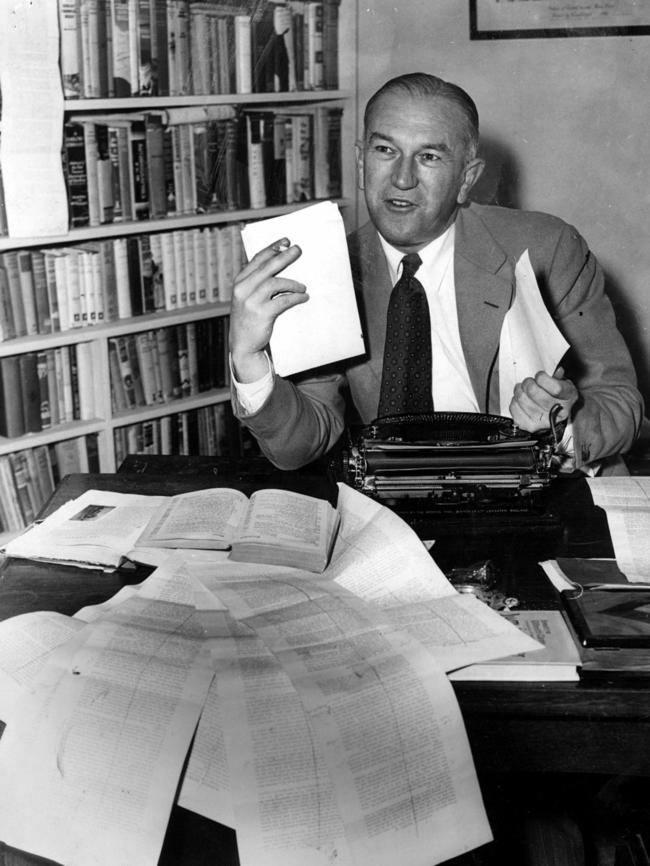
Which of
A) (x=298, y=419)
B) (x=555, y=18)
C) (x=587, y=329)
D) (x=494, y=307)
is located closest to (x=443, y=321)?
(x=494, y=307)

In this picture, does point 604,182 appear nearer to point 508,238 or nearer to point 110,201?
point 508,238

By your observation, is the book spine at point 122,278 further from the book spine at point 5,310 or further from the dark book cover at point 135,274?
the book spine at point 5,310

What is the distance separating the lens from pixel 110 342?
280 centimetres

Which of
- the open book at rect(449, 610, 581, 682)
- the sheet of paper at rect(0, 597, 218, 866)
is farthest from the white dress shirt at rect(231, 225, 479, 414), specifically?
the sheet of paper at rect(0, 597, 218, 866)

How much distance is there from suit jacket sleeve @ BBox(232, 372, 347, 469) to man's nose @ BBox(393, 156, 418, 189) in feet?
1.30

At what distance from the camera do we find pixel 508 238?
1979 mm

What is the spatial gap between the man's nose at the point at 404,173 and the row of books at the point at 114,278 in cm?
115

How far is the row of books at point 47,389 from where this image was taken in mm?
2641

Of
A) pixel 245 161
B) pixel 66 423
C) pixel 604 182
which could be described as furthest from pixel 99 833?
pixel 604 182

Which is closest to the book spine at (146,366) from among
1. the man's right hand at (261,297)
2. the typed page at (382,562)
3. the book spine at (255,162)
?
the book spine at (255,162)

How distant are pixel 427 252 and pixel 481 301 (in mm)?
150

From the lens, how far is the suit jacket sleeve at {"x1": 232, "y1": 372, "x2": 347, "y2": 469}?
1.68 metres

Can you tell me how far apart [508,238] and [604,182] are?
1.20 m

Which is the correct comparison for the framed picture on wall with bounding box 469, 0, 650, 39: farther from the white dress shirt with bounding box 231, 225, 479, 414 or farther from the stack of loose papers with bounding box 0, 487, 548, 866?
the stack of loose papers with bounding box 0, 487, 548, 866
